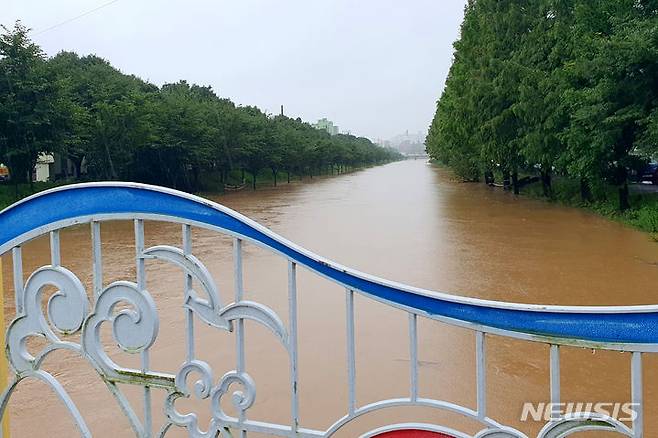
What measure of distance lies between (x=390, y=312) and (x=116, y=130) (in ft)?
55.9

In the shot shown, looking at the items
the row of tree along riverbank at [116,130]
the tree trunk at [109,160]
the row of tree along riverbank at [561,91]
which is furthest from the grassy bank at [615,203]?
the tree trunk at [109,160]

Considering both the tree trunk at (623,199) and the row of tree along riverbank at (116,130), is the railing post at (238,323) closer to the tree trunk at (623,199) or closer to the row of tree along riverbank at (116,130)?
the tree trunk at (623,199)

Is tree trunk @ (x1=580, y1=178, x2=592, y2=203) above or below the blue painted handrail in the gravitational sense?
below

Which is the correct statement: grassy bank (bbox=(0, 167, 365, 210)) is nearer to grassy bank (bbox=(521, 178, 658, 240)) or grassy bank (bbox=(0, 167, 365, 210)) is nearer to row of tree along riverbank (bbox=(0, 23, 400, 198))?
row of tree along riverbank (bbox=(0, 23, 400, 198))

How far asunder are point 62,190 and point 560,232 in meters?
11.0

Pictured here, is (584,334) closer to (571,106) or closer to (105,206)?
(105,206)

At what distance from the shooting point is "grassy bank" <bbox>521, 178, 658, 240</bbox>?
37.6 feet

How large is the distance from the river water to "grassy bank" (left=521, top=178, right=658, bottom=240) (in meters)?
0.41

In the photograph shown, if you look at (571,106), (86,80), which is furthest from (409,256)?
(86,80)

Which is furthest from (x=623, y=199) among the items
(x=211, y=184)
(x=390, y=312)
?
(x=211, y=184)

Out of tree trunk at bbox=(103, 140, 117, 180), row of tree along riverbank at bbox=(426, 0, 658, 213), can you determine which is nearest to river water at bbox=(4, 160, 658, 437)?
row of tree along riverbank at bbox=(426, 0, 658, 213)

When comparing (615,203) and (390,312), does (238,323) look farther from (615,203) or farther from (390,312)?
(615,203)

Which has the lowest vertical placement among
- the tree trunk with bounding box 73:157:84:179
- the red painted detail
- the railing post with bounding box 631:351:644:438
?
the red painted detail

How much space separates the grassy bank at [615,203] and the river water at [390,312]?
408mm
